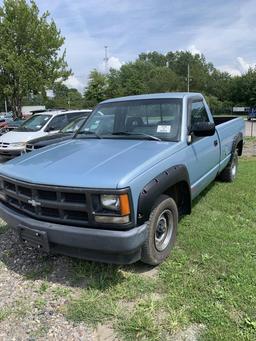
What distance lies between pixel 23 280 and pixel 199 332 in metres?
1.83

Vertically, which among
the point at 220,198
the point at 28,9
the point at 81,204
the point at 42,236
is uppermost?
the point at 28,9

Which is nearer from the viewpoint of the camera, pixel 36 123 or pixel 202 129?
pixel 202 129

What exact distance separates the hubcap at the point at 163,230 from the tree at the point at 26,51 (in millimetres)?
18336

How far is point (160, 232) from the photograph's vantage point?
3.78 meters

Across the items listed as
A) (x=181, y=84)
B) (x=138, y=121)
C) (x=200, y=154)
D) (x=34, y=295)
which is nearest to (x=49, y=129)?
(x=138, y=121)

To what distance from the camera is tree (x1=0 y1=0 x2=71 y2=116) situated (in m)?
19.9

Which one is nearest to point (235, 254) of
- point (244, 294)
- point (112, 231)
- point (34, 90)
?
point (244, 294)

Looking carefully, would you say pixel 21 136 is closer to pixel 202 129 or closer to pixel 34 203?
pixel 202 129

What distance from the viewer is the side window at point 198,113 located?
479 centimetres

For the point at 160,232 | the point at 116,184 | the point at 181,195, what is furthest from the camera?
the point at 181,195

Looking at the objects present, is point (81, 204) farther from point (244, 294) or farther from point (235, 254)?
point (235, 254)

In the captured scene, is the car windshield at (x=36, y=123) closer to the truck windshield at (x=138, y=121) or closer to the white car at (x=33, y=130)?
the white car at (x=33, y=130)

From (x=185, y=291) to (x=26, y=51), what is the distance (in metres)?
20.3

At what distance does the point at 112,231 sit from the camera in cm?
301
